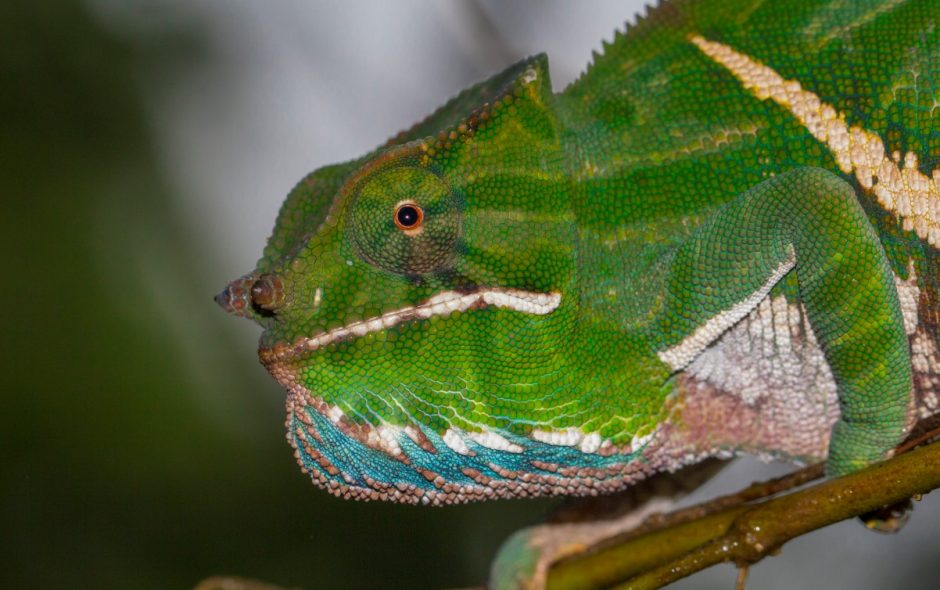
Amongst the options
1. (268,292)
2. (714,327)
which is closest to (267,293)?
(268,292)

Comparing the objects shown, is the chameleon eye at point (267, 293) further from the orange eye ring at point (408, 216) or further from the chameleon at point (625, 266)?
the orange eye ring at point (408, 216)

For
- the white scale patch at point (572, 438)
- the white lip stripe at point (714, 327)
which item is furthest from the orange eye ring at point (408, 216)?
the white lip stripe at point (714, 327)

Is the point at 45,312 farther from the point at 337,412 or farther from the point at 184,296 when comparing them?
the point at 337,412

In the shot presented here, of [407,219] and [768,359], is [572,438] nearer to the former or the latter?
[768,359]

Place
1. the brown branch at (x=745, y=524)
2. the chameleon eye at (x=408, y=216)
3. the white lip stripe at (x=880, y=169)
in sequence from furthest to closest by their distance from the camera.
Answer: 1. the white lip stripe at (x=880, y=169)
2. the chameleon eye at (x=408, y=216)
3. the brown branch at (x=745, y=524)

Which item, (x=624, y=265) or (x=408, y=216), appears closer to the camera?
(x=408, y=216)

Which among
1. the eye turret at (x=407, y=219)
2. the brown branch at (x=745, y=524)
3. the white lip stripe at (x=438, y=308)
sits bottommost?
the brown branch at (x=745, y=524)

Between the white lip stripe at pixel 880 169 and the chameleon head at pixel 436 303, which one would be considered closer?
the chameleon head at pixel 436 303
